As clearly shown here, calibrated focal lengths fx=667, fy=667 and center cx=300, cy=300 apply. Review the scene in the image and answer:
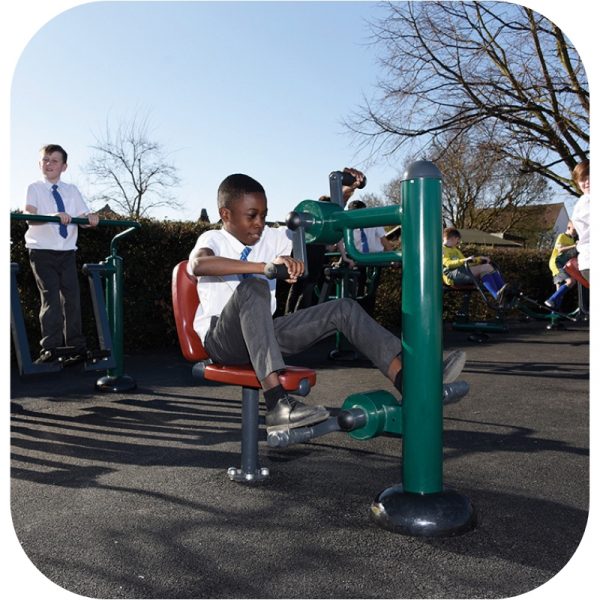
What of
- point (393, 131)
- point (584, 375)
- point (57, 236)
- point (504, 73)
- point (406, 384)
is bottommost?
point (584, 375)

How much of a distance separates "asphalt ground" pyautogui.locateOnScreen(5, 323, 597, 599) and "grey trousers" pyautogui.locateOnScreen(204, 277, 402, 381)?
1.85ft

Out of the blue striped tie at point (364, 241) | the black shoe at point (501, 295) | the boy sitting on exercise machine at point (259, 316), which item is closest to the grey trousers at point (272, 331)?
the boy sitting on exercise machine at point (259, 316)

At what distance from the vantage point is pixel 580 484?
283 cm

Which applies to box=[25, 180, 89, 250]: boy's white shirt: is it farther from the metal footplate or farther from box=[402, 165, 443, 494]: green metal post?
box=[402, 165, 443, 494]: green metal post

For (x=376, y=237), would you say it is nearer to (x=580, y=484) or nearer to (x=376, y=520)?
(x=580, y=484)

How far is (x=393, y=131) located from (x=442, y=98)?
113cm

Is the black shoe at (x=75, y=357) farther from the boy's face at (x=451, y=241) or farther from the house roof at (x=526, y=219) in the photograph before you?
the house roof at (x=526, y=219)

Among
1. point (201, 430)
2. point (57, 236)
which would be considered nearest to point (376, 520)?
point (201, 430)

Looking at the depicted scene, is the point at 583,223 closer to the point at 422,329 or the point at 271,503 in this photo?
the point at 422,329

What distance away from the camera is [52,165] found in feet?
16.3

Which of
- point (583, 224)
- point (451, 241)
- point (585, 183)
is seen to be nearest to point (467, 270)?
point (451, 241)

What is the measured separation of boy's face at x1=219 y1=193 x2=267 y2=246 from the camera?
2869mm

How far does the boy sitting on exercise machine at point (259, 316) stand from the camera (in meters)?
2.53

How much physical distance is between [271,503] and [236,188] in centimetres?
132
